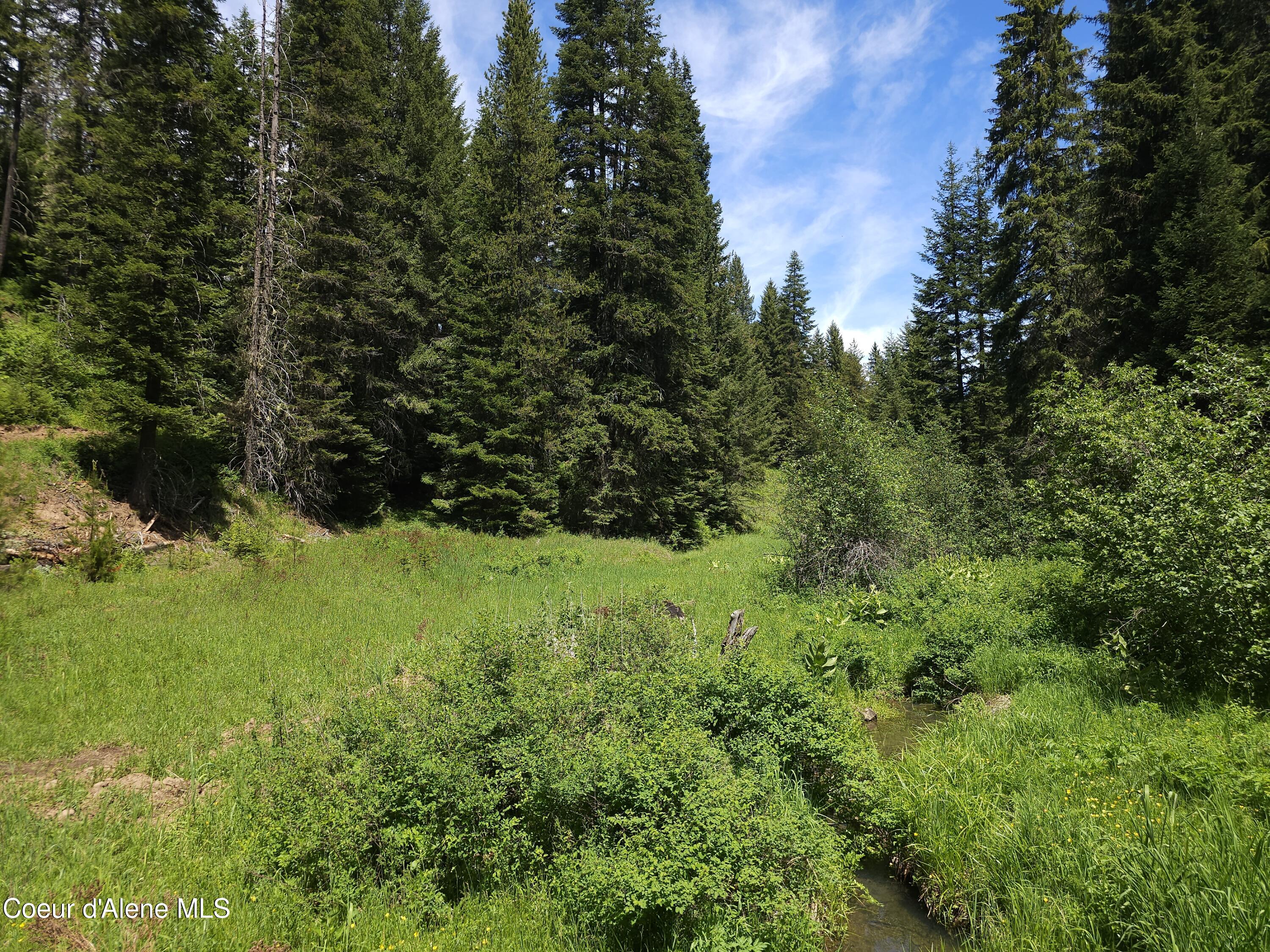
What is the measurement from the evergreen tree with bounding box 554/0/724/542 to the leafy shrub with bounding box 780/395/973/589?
8861mm

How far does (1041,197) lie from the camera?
62.3ft

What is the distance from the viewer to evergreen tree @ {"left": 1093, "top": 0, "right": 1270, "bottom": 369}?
13617 mm

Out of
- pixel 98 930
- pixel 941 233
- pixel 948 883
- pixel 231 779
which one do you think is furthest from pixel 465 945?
pixel 941 233

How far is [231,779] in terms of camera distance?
208 inches

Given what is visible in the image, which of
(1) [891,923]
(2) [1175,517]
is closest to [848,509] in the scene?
(2) [1175,517]

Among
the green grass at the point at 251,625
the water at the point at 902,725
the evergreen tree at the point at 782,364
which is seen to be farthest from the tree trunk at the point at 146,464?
the evergreen tree at the point at 782,364

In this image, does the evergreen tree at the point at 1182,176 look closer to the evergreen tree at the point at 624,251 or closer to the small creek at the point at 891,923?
the small creek at the point at 891,923

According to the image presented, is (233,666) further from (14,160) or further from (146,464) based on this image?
(14,160)

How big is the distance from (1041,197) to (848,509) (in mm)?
14231

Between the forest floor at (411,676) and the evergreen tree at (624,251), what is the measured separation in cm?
1173

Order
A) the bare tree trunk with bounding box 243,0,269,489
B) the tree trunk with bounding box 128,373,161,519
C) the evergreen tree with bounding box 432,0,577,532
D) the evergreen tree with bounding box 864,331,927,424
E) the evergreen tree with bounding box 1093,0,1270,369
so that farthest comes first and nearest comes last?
the evergreen tree with bounding box 864,331,927,424, the evergreen tree with bounding box 432,0,577,532, the bare tree trunk with bounding box 243,0,269,489, the evergreen tree with bounding box 1093,0,1270,369, the tree trunk with bounding box 128,373,161,519

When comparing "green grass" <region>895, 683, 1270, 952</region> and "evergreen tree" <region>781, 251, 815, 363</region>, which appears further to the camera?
"evergreen tree" <region>781, 251, 815, 363</region>

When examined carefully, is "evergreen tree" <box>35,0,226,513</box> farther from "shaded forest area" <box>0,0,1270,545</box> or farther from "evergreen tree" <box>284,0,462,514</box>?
"evergreen tree" <box>284,0,462,514</box>

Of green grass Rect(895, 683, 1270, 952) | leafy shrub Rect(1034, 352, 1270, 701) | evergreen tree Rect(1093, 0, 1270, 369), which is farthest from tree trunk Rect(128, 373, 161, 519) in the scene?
evergreen tree Rect(1093, 0, 1270, 369)
